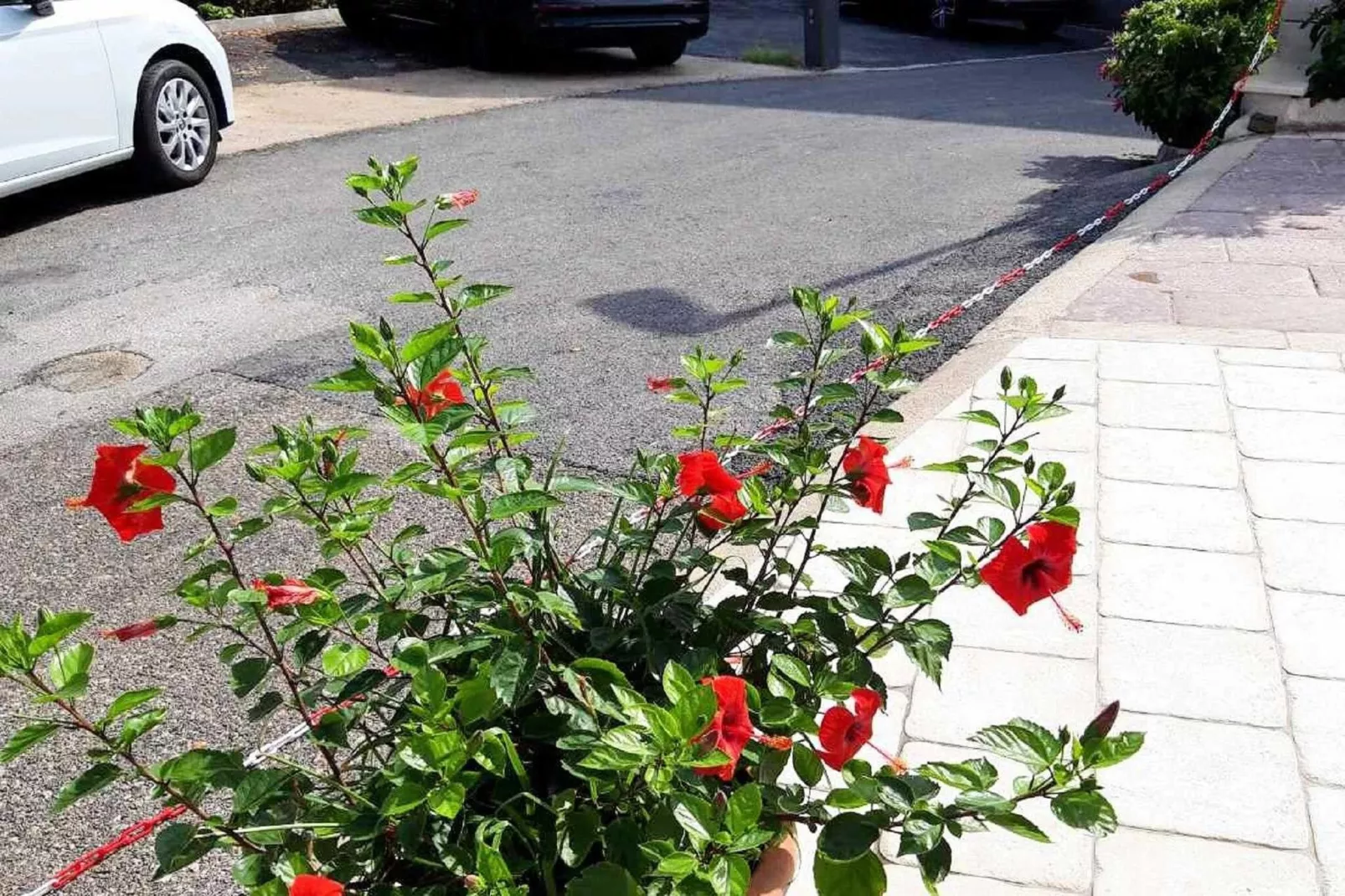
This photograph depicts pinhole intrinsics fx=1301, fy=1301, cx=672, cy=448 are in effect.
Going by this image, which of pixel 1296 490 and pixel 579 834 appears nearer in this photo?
pixel 579 834

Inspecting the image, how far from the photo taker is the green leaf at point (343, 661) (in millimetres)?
1599

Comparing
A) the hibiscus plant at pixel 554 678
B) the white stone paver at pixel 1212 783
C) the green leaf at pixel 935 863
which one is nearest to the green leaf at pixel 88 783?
the hibiscus plant at pixel 554 678

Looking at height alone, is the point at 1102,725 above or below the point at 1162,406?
above

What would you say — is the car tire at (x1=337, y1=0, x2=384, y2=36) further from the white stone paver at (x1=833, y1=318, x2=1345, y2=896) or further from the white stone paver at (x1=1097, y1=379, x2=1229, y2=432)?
the white stone paver at (x1=1097, y1=379, x2=1229, y2=432)

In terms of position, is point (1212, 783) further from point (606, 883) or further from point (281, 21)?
point (281, 21)

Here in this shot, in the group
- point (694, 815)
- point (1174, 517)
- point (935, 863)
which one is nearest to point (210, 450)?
point (694, 815)

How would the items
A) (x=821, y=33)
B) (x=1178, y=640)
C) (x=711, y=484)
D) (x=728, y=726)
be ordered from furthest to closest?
(x=821, y=33) < (x=1178, y=640) < (x=711, y=484) < (x=728, y=726)

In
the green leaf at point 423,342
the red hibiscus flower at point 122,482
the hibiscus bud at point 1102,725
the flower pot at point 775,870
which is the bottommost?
the flower pot at point 775,870

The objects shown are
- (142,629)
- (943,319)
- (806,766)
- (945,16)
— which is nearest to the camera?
(806,766)

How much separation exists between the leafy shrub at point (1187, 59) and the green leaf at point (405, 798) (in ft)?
29.3

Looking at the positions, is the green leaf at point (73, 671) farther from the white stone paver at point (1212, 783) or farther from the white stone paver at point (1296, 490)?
the white stone paver at point (1296, 490)

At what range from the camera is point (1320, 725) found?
2.81 m

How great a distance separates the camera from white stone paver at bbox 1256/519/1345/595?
3.38m

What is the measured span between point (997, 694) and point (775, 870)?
120cm
